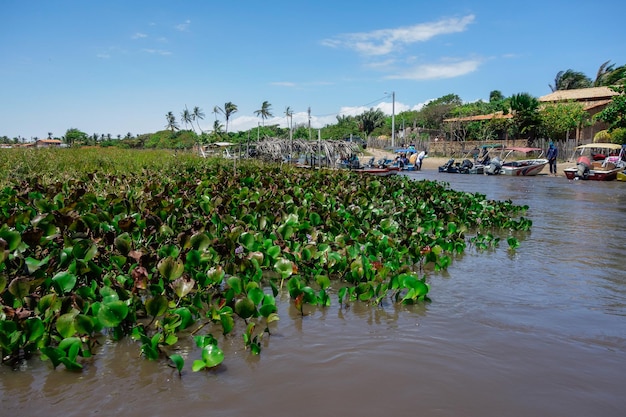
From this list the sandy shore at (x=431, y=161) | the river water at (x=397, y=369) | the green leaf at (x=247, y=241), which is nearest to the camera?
the river water at (x=397, y=369)

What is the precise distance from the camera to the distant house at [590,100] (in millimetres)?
32875

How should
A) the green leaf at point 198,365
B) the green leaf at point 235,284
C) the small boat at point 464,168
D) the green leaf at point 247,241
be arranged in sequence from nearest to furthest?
1. the green leaf at point 198,365
2. the green leaf at point 235,284
3. the green leaf at point 247,241
4. the small boat at point 464,168

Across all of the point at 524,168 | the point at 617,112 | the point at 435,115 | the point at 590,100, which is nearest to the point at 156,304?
the point at 617,112

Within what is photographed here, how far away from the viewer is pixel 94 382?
2.68 m

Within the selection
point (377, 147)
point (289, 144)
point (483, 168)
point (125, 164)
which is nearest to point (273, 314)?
point (125, 164)

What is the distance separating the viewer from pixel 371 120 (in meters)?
56.1

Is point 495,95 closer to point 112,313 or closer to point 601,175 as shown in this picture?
point 601,175

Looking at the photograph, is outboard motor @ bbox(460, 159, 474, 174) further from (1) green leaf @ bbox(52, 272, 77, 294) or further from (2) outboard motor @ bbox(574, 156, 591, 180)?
(1) green leaf @ bbox(52, 272, 77, 294)

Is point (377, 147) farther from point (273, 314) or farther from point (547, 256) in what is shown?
point (273, 314)

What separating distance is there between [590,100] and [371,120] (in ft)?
80.3

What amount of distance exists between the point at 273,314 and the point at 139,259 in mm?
1098

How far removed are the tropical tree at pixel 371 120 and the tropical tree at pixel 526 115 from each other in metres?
21.4

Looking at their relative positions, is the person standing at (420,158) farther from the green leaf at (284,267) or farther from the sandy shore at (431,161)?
the green leaf at (284,267)

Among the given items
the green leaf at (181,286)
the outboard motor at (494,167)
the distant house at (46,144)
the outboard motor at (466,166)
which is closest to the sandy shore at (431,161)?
the outboard motor at (494,167)
